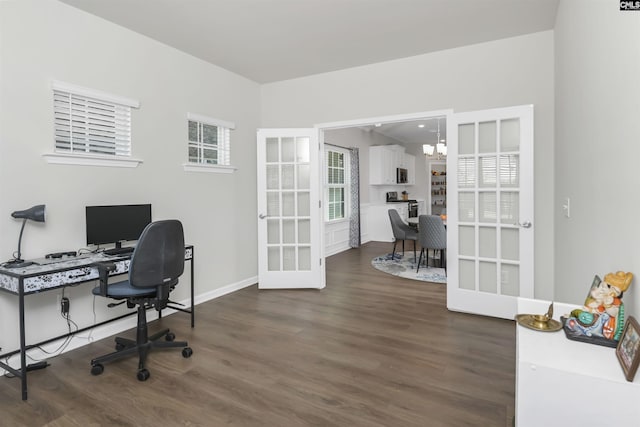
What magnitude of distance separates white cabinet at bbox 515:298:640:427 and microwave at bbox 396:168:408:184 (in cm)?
841

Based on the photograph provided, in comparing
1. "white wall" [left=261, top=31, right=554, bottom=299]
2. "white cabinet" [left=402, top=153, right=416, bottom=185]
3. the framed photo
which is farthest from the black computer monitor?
"white cabinet" [left=402, top=153, right=416, bottom=185]

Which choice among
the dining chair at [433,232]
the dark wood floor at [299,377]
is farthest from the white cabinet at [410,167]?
the dark wood floor at [299,377]

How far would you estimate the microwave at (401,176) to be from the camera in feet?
31.1

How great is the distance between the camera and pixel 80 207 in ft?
9.78

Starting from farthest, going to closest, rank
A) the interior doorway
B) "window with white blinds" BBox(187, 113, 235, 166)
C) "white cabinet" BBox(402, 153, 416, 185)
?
"white cabinet" BBox(402, 153, 416, 185) < the interior doorway < "window with white blinds" BBox(187, 113, 235, 166)

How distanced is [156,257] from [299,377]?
51.9 inches

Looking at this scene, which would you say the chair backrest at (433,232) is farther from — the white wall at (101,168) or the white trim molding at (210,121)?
the white trim molding at (210,121)

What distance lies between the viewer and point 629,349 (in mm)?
1100

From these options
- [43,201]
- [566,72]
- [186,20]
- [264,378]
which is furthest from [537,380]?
[186,20]

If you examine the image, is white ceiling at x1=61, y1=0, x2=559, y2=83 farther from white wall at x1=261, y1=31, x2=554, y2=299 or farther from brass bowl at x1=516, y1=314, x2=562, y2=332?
brass bowl at x1=516, y1=314, x2=562, y2=332

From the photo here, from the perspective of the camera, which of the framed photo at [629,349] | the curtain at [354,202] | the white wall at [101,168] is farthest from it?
the curtain at [354,202]

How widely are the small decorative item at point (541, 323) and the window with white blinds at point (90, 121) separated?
3.32m

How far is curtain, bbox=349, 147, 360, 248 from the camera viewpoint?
7.98 meters

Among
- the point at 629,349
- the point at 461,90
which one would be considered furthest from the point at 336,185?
the point at 629,349
